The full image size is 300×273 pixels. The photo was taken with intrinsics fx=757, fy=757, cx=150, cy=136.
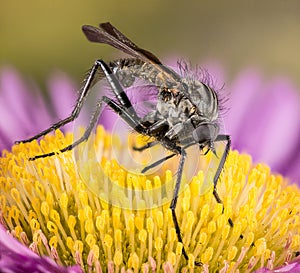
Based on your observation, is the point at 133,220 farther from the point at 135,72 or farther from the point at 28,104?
the point at 28,104

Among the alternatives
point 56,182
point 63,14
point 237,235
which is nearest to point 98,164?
point 56,182

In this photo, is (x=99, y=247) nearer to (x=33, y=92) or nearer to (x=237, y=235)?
(x=237, y=235)

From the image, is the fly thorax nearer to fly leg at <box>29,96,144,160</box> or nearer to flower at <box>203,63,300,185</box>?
fly leg at <box>29,96,144,160</box>

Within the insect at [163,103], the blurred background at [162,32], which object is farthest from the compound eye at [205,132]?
the blurred background at [162,32]

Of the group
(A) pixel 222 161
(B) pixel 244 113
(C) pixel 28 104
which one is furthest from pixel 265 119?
(A) pixel 222 161

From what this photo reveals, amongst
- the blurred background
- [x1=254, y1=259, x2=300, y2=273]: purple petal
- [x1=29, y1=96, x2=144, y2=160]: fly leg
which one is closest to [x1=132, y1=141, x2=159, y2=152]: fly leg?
[x1=29, y1=96, x2=144, y2=160]: fly leg

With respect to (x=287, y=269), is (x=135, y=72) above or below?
above
